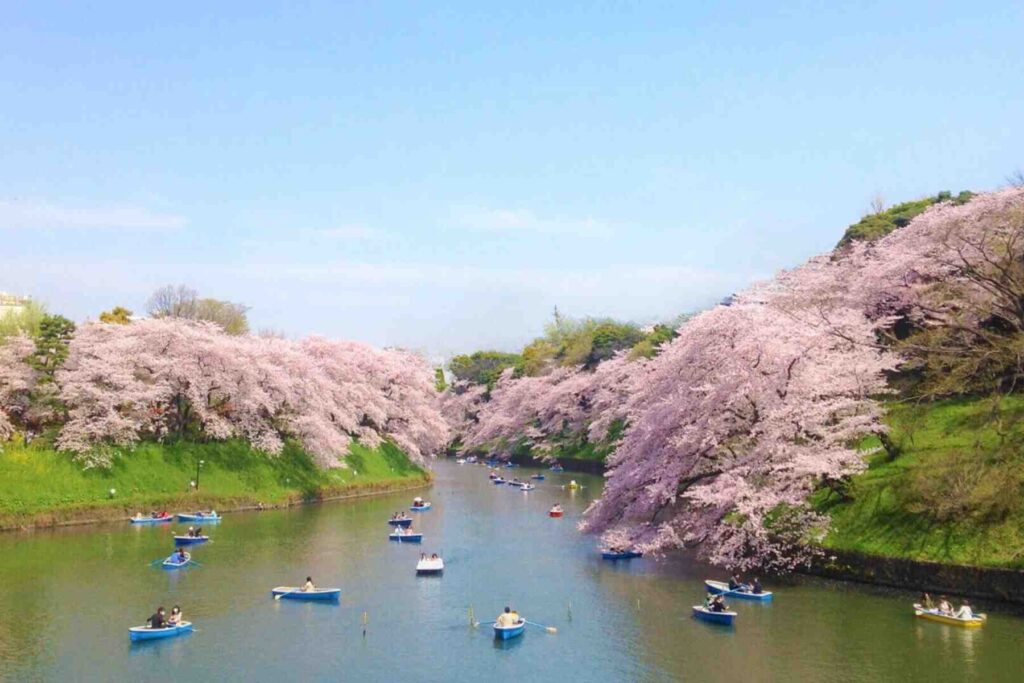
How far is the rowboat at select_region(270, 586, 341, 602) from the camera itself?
31.2m

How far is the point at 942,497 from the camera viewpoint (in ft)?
102

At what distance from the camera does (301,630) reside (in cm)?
2750

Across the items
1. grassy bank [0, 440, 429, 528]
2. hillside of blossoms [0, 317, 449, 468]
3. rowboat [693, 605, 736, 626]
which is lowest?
rowboat [693, 605, 736, 626]

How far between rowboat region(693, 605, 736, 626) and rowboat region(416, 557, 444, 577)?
40.3ft

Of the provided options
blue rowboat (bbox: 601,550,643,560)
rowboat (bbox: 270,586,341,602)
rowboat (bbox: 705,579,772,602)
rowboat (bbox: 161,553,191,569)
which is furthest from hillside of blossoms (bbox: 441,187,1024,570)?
rowboat (bbox: 161,553,191,569)

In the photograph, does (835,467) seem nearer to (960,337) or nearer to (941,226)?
(960,337)

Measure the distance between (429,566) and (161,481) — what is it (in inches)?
936

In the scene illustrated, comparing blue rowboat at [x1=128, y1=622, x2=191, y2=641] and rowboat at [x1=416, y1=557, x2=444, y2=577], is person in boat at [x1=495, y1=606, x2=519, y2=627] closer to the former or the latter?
rowboat at [x1=416, y1=557, x2=444, y2=577]

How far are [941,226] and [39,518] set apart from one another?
50304 mm

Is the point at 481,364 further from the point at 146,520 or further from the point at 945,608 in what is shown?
A: the point at 945,608

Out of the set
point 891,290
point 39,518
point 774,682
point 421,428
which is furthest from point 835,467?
point 421,428

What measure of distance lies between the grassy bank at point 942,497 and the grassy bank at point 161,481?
36305 mm

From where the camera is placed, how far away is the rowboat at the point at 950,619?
2577 cm

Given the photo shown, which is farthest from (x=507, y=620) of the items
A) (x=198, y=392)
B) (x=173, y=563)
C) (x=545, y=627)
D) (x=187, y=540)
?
(x=198, y=392)
